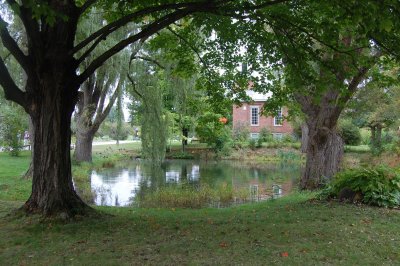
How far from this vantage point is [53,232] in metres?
6.71

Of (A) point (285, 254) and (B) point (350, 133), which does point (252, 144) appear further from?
(A) point (285, 254)

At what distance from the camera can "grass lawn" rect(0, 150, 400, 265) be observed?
530 centimetres

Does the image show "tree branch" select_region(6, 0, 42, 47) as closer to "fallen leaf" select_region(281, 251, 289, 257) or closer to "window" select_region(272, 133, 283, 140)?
"fallen leaf" select_region(281, 251, 289, 257)

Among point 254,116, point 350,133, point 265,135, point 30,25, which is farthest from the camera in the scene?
point 254,116

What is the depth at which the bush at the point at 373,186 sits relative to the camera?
869 centimetres

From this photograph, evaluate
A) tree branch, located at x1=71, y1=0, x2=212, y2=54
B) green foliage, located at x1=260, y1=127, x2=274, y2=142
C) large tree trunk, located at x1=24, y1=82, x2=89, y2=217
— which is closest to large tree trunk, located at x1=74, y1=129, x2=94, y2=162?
large tree trunk, located at x1=24, y1=82, x2=89, y2=217

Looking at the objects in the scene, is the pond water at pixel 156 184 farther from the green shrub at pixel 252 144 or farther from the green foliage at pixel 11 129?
the green shrub at pixel 252 144

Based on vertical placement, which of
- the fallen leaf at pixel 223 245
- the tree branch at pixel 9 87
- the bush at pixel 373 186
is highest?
the tree branch at pixel 9 87

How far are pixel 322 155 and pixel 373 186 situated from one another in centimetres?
458

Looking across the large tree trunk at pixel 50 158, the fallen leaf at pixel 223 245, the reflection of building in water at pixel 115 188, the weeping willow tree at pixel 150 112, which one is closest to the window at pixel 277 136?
the reflection of building in water at pixel 115 188

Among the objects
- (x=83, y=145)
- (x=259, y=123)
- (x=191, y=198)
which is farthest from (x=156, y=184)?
(x=259, y=123)

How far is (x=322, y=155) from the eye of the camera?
44.2ft

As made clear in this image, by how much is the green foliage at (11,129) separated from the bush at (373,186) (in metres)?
23.7

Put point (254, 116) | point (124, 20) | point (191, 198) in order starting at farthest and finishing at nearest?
point (254, 116) → point (191, 198) → point (124, 20)
